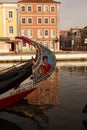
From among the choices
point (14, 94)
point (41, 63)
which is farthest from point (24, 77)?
point (41, 63)

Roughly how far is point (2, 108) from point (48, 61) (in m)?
4.51

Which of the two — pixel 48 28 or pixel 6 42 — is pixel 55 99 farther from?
pixel 48 28

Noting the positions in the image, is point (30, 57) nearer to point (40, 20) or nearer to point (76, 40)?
point (40, 20)

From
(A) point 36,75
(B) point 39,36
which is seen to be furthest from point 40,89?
(B) point 39,36

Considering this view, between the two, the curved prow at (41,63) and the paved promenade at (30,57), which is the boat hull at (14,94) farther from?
the paved promenade at (30,57)

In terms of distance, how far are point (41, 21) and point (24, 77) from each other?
57998 millimetres

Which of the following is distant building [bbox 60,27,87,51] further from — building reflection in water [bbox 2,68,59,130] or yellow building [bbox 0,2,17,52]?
building reflection in water [bbox 2,68,59,130]

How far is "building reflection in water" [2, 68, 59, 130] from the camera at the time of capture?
14.9 metres

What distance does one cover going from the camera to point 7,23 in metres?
64.3

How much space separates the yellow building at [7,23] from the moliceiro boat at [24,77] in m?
45.8

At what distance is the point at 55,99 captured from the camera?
19.1 metres

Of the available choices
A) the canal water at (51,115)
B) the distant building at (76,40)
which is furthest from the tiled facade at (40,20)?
the canal water at (51,115)

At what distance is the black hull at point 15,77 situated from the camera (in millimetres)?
16266

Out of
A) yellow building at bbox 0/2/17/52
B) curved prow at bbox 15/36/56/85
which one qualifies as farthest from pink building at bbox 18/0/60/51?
curved prow at bbox 15/36/56/85
